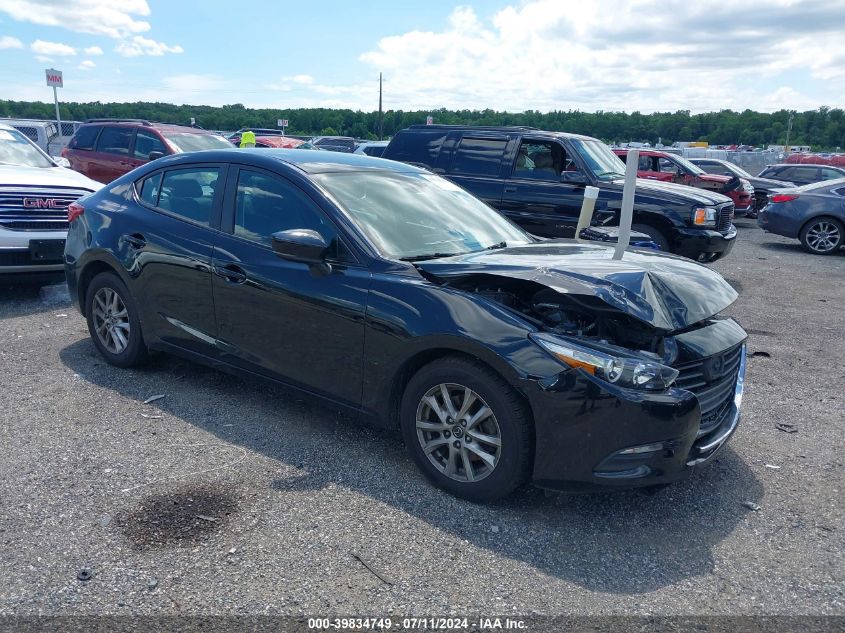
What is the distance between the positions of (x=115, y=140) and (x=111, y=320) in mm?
9038

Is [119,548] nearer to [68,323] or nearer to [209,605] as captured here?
[209,605]

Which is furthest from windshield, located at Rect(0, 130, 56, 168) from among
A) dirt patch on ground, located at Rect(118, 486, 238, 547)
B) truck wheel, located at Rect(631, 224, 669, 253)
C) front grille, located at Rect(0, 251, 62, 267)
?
truck wheel, located at Rect(631, 224, 669, 253)

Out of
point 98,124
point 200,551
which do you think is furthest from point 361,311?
point 98,124

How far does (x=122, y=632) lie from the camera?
2.62 metres

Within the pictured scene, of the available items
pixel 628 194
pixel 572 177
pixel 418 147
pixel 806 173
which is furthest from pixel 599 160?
pixel 806 173

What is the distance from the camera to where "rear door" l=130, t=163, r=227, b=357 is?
15.1ft

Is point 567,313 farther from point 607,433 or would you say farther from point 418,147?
point 418,147

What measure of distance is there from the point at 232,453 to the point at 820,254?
510 inches

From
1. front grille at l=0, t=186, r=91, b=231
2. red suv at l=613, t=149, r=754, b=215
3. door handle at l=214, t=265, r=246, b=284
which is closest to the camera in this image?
door handle at l=214, t=265, r=246, b=284

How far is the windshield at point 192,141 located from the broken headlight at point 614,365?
1027 cm

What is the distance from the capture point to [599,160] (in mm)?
9703

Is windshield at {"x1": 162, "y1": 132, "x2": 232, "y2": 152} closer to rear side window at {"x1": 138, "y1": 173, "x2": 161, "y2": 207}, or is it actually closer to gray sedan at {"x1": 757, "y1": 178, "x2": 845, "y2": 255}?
rear side window at {"x1": 138, "y1": 173, "x2": 161, "y2": 207}

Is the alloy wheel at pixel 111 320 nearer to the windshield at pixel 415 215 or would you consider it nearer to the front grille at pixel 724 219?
the windshield at pixel 415 215

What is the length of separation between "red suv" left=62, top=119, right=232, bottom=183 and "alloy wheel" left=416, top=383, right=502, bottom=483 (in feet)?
33.3
